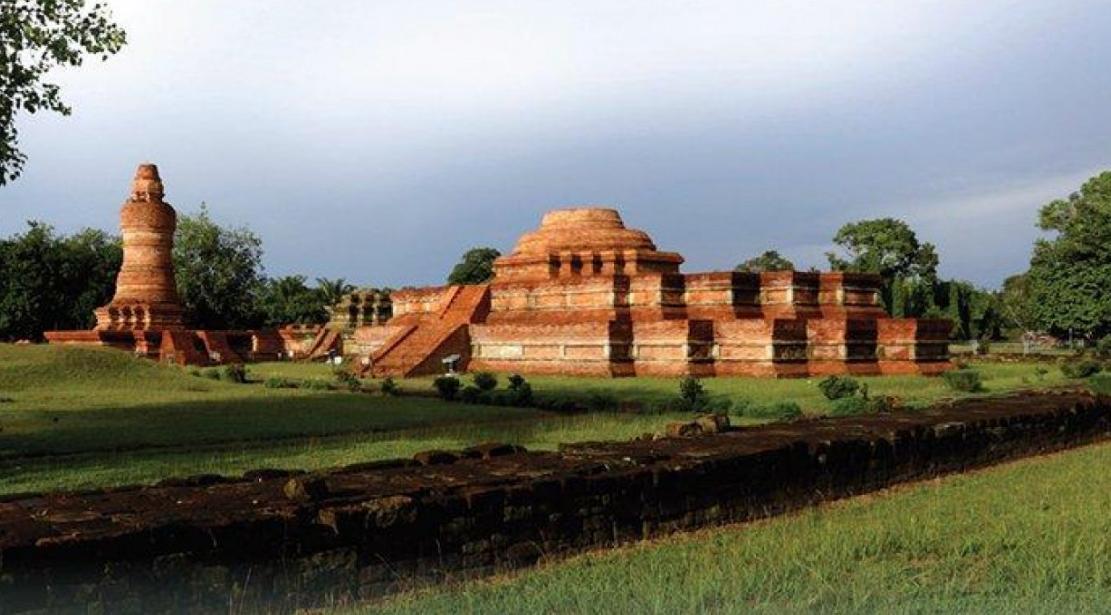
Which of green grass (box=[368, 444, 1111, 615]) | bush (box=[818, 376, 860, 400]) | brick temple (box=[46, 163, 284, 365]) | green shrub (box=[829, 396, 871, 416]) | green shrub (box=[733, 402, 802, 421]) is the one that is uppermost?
brick temple (box=[46, 163, 284, 365])

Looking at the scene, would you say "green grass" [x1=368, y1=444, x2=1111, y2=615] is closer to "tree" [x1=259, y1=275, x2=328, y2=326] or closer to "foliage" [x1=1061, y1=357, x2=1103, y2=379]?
"foliage" [x1=1061, y1=357, x2=1103, y2=379]

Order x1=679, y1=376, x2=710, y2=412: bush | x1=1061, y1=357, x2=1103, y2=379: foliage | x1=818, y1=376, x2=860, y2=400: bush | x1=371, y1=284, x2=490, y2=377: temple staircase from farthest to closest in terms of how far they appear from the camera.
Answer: x1=371, y1=284, x2=490, y2=377: temple staircase, x1=1061, y1=357, x2=1103, y2=379: foliage, x1=818, y1=376, x2=860, y2=400: bush, x1=679, y1=376, x2=710, y2=412: bush

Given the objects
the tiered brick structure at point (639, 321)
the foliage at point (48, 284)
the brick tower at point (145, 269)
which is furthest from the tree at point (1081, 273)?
the foliage at point (48, 284)

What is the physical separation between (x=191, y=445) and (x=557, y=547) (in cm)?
679

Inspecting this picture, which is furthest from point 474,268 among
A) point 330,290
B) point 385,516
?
point 385,516

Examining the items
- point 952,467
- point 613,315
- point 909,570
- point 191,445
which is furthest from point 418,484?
point 613,315

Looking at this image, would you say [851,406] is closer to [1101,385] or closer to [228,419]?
[1101,385]

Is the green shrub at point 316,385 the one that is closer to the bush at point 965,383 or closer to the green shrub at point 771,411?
the green shrub at point 771,411

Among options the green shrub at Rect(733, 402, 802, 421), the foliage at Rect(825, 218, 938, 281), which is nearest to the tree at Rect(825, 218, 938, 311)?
the foliage at Rect(825, 218, 938, 281)

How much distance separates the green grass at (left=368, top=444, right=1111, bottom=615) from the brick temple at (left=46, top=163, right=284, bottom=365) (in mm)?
31747

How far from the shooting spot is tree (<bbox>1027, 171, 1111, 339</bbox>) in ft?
127

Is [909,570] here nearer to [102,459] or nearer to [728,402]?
[102,459]

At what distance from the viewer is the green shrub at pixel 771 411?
1408 cm

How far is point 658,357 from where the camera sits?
23.2m
